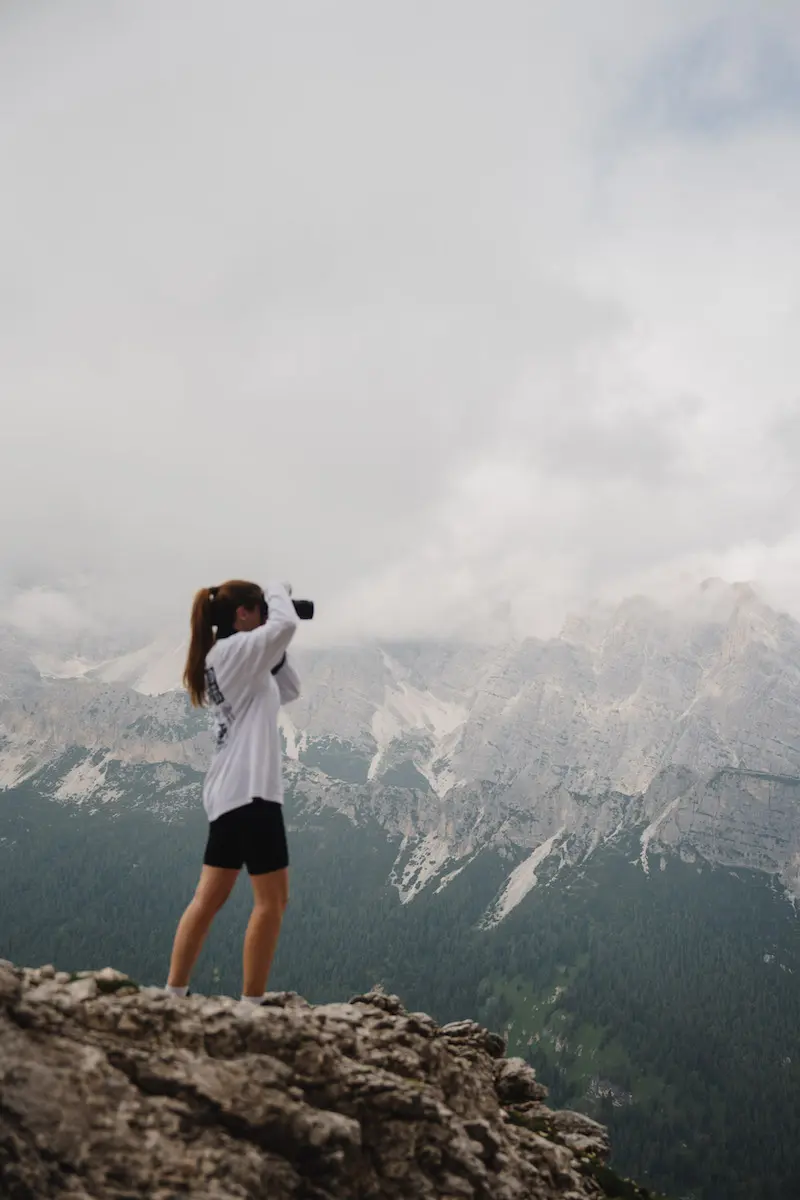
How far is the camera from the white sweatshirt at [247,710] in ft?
30.5

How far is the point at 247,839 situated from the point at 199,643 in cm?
284

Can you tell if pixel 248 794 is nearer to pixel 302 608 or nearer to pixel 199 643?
pixel 199 643

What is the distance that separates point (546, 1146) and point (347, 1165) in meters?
7.25

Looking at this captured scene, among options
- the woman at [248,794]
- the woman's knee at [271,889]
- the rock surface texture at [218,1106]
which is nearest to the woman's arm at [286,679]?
the woman at [248,794]

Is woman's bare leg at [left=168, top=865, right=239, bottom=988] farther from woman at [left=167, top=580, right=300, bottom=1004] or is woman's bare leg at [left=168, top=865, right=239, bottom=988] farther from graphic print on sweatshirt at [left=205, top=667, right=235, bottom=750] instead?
graphic print on sweatshirt at [left=205, top=667, right=235, bottom=750]

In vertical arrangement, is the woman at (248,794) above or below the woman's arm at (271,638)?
below

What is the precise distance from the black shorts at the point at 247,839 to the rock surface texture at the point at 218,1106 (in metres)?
2.04

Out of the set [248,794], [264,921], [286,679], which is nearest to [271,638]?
[286,679]

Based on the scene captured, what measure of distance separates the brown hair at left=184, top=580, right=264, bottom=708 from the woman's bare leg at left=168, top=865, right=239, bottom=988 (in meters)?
2.38

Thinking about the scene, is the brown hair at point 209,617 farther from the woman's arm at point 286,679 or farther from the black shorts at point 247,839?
the black shorts at point 247,839

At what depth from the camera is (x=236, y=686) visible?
960 centimetres

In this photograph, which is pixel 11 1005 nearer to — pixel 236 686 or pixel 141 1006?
pixel 141 1006

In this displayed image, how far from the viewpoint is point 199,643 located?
1010cm

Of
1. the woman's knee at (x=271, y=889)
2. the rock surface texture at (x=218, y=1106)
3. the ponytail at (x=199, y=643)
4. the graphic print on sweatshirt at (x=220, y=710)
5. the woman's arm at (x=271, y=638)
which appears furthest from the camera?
the ponytail at (x=199, y=643)
